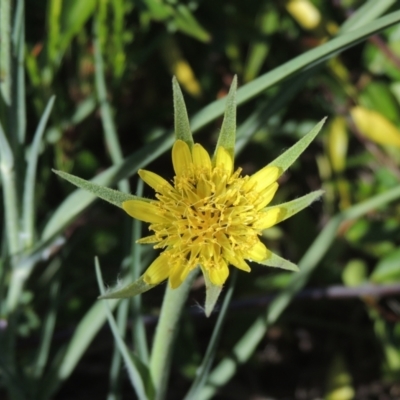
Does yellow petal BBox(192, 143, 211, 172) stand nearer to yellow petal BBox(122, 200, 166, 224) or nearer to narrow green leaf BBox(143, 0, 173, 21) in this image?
yellow petal BBox(122, 200, 166, 224)

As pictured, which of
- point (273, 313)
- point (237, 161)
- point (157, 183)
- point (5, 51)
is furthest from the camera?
point (237, 161)

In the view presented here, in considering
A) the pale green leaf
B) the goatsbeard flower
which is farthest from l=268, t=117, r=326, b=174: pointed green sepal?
the pale green leaf

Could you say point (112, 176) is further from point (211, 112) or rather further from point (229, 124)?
point (229, 124)

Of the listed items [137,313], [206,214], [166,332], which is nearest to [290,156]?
[206,214]

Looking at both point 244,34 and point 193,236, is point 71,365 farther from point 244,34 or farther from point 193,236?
point 244,34

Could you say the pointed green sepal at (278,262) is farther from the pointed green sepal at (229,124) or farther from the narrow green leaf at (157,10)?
the narrow green leaf at (157,10)

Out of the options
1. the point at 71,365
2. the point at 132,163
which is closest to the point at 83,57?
the point at 132,163
